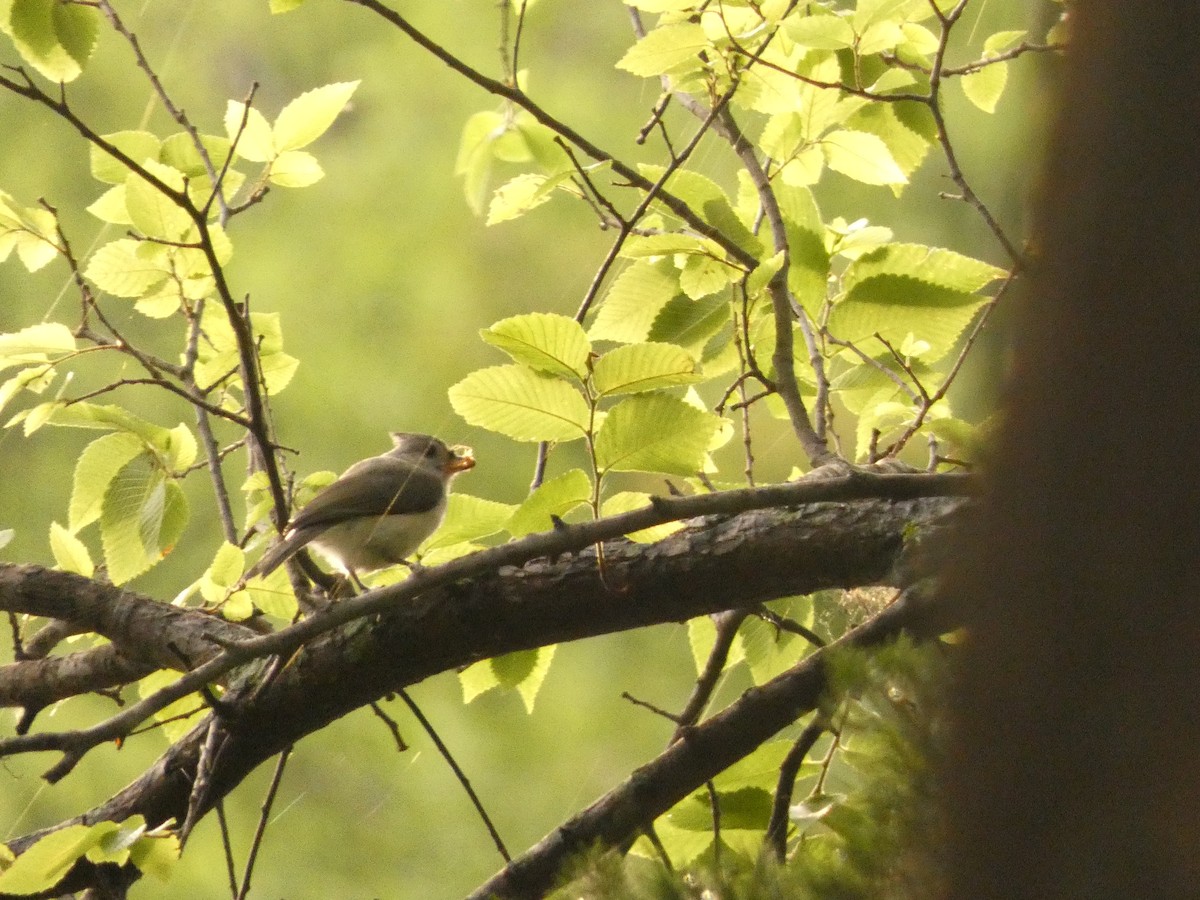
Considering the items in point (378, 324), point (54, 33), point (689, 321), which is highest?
point (378, 324)

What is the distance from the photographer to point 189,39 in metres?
2.57

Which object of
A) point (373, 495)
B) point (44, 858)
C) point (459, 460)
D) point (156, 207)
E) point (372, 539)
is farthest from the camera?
point (459, 460)

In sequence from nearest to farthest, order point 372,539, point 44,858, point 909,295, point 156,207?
point 44,858 < point 156,207 < point 909,295 < point 372,539

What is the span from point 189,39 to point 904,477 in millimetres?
2181

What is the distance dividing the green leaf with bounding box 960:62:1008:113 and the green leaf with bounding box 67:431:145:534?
1.01 meters

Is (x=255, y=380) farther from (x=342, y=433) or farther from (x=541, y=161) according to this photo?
(x=342, y=433)

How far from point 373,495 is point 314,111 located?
75 cm

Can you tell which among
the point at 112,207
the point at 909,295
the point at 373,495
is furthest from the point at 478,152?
the point at 373,495

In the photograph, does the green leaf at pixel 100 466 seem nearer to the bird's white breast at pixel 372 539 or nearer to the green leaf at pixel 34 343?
the green leaf at pixel 34 343

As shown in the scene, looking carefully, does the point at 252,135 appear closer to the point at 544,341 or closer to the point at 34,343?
the point at 34,343

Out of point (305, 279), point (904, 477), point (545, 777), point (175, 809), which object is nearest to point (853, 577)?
point (904, 477)

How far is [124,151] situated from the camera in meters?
1.26

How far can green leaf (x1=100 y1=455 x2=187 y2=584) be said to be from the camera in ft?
4.07

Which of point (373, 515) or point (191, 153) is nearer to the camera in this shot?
point (191, 153)
